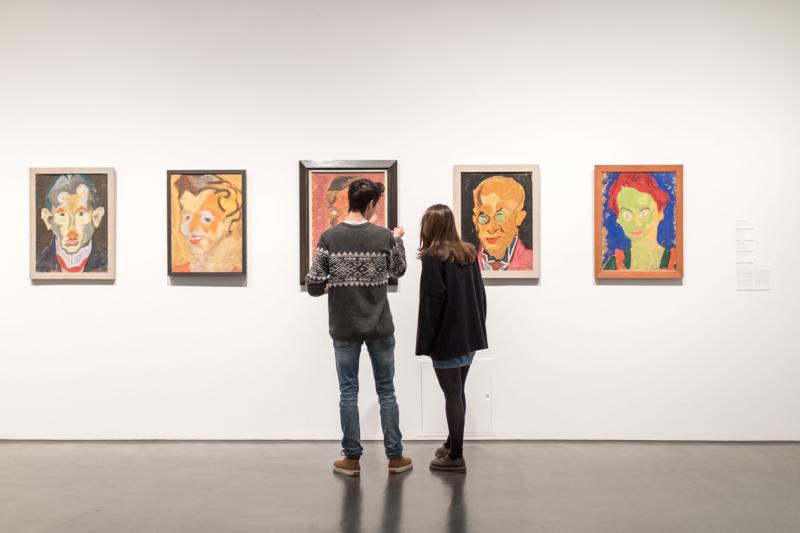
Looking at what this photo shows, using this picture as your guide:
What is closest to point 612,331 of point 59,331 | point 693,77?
point 693,77

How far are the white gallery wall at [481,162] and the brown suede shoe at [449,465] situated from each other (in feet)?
2.01

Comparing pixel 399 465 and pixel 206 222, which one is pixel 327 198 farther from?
pixel 399 465

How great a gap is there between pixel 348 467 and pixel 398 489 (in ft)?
1.15

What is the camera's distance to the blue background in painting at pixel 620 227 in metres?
4.00

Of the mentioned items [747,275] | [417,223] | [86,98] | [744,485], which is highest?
[86,98]

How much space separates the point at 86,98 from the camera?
4.08 metres

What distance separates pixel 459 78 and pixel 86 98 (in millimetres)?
2405

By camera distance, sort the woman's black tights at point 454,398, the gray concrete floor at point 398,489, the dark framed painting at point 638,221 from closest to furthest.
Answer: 1. the gray concrete floor at point 398,489
2. the woman's black tights at point 454,398
3. the dark framed painting at point 638,221

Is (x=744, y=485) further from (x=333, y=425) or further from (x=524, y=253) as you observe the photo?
(x=333, y=425)

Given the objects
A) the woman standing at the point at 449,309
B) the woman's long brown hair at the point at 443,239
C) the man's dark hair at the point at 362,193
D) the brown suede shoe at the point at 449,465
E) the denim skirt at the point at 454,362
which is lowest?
the brown suede shoe at the point at 449,465

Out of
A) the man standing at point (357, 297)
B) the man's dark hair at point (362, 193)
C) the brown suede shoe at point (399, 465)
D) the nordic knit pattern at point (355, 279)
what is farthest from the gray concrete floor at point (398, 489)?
the man's dark hair at point (362, 193)

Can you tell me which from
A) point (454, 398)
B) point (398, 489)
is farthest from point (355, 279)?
point (398, 489)

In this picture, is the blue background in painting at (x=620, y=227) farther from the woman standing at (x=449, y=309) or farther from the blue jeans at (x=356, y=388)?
the blue jeans at (x=356, y=388)

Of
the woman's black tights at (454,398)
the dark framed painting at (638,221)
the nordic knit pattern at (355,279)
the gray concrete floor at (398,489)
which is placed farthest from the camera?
the dark framed painting at (638,221)
